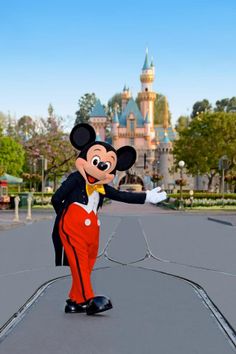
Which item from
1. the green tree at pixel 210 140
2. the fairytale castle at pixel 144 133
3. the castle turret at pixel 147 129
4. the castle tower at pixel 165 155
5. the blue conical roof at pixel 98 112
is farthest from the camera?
the blue conical roof at pixel 98 112

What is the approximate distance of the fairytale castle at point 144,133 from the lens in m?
99.4

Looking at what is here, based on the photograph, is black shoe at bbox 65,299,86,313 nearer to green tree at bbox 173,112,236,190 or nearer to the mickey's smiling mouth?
the mickey's smiling mouth

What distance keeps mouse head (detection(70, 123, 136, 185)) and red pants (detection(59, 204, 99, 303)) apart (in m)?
0.39

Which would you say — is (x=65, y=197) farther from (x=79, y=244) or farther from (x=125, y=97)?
(x=125, y=97)

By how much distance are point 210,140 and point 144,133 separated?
40903 mm

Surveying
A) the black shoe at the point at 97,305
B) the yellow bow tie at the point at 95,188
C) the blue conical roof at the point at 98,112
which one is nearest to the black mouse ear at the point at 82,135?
the yellow bow tie at the point at 95,188

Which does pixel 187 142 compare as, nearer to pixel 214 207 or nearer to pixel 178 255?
pixel 214 207

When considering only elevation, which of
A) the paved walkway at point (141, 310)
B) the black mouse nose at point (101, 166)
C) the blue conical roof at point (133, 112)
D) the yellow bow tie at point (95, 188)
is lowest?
the paved walkway at point (141, 310)

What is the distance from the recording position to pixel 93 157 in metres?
6.69

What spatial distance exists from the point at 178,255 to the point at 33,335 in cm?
752

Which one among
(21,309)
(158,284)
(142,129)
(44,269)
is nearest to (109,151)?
(21,309)

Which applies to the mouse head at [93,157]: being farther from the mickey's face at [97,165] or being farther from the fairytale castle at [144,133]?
the fairytale castle at [144,133]

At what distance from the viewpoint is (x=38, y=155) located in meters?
64.1

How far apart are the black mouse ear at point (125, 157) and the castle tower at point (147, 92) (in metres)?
95.5
